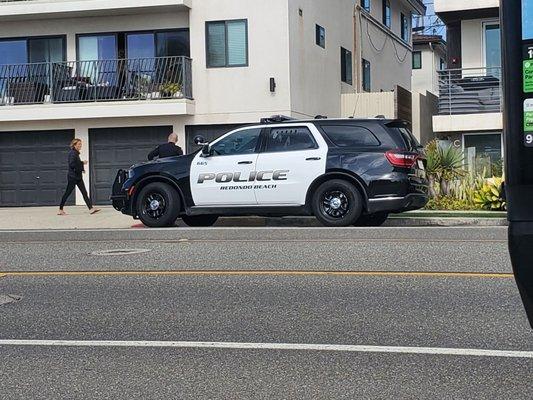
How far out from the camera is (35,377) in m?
5.23

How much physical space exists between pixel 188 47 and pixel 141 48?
148cm

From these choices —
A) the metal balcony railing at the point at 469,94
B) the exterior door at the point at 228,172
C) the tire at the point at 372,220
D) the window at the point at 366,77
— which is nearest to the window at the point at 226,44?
the metal balcony railing at the point at 469,94

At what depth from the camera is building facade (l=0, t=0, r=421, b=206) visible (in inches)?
855

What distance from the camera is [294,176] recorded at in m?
13.2

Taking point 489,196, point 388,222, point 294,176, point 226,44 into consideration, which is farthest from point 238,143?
point 226,44

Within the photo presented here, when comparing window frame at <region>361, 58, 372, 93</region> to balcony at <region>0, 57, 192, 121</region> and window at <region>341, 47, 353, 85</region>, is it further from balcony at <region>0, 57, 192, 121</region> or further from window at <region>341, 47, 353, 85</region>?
balcony at <region>0, 57, 192, 121</region>

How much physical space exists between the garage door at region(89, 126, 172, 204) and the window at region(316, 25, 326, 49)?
5.83 meters

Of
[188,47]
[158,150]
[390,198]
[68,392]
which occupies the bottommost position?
[68,392]

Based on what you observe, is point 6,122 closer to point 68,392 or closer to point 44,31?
point 44,31

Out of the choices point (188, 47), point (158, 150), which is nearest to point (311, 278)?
point (158, 150)

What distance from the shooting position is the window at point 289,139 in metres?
13.4

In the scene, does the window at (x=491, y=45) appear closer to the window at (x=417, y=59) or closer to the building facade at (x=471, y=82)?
the building facade at (x=471, y=82)

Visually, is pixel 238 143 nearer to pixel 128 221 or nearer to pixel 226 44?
pixel 128 221

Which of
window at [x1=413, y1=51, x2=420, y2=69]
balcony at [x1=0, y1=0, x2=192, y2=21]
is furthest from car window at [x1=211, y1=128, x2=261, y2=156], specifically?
window at [x1=413, y1=51, x2=420, y2=69]
